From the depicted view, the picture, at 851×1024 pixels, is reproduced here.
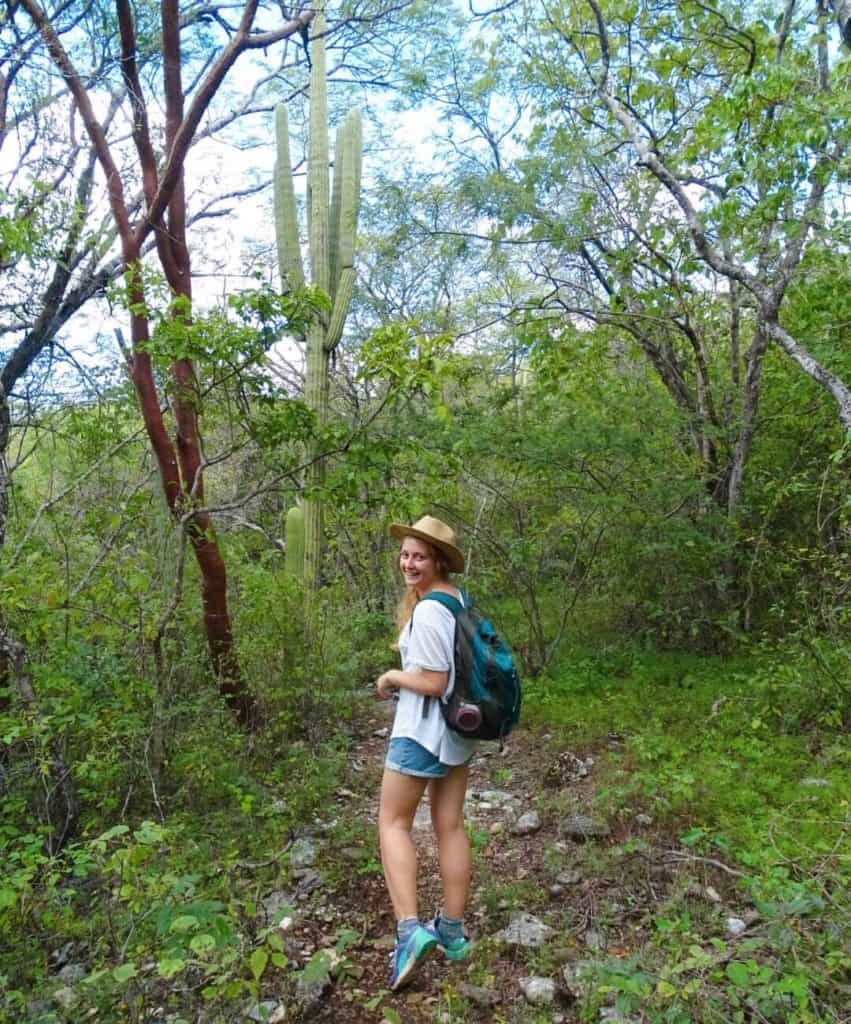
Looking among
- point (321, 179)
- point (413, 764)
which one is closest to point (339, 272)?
point (321, 179)

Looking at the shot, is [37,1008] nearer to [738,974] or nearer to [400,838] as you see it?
[400,838]

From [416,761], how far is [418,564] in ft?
2.25

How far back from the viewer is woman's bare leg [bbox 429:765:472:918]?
2555mm

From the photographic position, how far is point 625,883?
311 centimetres

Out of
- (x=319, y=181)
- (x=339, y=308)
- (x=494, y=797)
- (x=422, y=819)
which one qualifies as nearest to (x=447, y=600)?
(x=422, y=819)

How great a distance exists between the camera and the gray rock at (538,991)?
2445 mm

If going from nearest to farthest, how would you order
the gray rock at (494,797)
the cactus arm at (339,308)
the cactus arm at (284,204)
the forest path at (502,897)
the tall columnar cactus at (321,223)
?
1. the forest path at (502,897)
2. the gray rock at (494,797)
3. the tall columnar cactus at (321,223)
4. the cactus arm at (339,308)
5. the cactus arm at (284,204)

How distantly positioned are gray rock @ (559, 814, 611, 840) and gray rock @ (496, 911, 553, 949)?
688 millimetres

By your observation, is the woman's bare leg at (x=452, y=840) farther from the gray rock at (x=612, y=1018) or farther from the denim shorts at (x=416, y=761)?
the gray rock at (x=612, y=1018)

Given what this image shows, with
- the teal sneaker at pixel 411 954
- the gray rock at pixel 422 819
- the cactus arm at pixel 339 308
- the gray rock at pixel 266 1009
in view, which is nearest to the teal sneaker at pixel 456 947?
the teal sneaker at pixel 411 954

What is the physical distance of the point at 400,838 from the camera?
2514mm

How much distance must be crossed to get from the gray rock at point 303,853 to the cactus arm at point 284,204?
501 cm

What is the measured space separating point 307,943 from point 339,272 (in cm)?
580

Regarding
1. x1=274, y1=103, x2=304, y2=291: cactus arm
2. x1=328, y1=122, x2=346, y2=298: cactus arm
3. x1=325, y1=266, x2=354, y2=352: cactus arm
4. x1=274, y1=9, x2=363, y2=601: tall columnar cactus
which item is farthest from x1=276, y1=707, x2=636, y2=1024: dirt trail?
x1=274, y1=103, x2=304, y2=291: cactus arm
